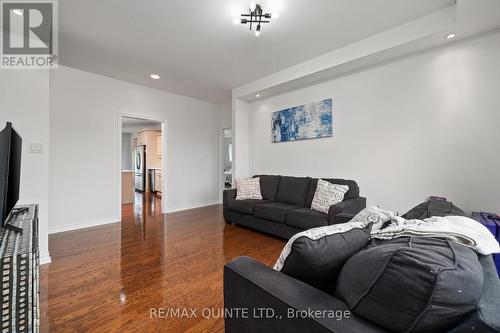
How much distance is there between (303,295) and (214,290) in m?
1.40

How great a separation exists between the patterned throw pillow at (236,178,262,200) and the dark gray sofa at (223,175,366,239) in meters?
0.09

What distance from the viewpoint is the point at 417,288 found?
0.59 m

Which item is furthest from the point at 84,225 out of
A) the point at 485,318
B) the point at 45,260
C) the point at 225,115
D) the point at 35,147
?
the point at 485,318

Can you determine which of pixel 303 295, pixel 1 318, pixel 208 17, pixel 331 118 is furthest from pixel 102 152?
pixel 303 295

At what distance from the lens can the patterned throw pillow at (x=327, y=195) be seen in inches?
121

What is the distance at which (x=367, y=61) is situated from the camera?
3.11 metres

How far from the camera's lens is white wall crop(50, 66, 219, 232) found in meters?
3.62

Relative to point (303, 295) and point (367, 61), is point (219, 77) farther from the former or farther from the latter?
point (303, 295)

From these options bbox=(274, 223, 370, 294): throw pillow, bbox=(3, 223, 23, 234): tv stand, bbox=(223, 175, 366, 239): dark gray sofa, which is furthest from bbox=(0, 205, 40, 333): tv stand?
bbox=(223, 175, 366, 239): dark gray sofa

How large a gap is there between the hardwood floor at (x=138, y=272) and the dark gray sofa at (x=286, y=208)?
0.65 ft

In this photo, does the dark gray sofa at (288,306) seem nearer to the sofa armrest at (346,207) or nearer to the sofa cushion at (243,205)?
the sofa armrest at (346,207)

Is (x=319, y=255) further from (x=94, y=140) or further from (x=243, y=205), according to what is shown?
(x=94, y=140)

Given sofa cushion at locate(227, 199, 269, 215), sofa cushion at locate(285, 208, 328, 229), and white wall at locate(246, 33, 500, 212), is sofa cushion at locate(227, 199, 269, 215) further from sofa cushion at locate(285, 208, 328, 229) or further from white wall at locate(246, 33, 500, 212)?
white wall at locate(246, 33, 500, 212)

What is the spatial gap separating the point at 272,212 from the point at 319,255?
244 centimetres
